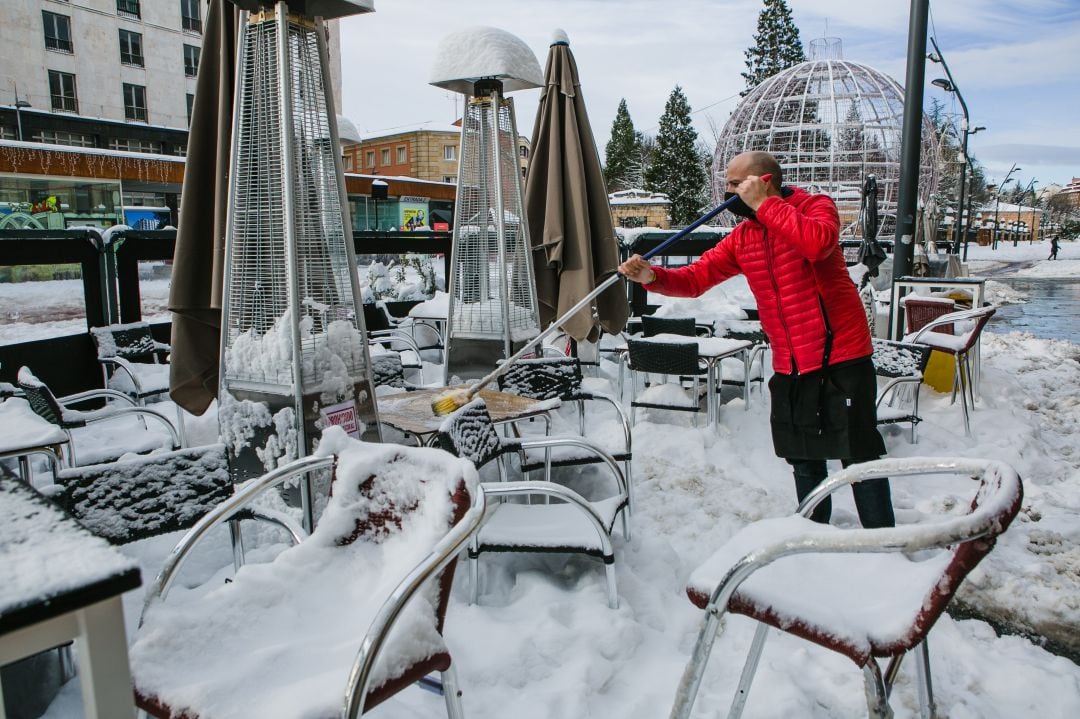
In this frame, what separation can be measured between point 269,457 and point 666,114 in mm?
44517

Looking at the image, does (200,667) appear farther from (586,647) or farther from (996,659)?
(996,659)

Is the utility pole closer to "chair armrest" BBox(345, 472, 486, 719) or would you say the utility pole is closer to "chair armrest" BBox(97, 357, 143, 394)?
"chair armrest" BBox(97, 357, 143, 394)

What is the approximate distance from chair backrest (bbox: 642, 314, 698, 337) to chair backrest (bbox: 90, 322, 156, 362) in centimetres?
445

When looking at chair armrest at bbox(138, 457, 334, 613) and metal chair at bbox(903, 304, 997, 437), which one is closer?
chair armrest at bbox(138, 457, 334, 613)

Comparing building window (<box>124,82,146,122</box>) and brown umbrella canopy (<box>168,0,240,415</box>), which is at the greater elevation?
building window (<box>124,82,146,122</box>)

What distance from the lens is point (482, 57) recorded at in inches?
205

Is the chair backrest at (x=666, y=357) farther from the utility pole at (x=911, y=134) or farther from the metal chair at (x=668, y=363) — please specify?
the utility pole at (x=911, y=134)

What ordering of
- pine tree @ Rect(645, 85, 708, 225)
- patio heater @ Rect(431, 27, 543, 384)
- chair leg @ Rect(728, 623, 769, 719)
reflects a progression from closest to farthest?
chair leg @ Rect(728, 623, 769, 719), patio heater @ Rect(431, 27, 543, 384), pine tree @ Rect(645, 85, 708, 225)

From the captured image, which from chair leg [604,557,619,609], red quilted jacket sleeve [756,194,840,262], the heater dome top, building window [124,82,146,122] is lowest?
chair leg [604,557,619,609]

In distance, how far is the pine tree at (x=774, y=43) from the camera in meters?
44.7

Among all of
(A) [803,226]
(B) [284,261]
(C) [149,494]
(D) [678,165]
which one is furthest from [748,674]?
(D) [678,165]

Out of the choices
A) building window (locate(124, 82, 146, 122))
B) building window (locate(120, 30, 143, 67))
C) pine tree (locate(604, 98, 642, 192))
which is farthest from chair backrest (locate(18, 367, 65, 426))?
pine tree (locate(604, 98, 642, 192))

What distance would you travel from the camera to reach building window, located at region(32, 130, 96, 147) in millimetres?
29047

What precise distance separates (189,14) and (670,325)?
132 ft
